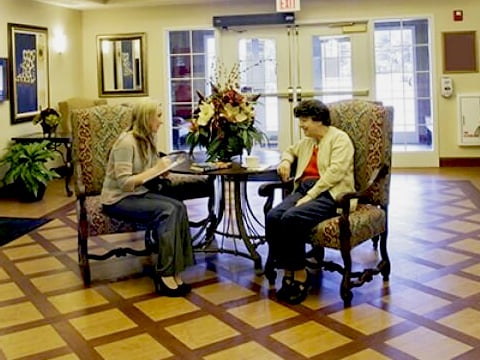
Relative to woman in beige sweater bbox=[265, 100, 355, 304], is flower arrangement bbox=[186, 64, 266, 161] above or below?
above

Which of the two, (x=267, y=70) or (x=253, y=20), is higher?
(x=253, y=20)

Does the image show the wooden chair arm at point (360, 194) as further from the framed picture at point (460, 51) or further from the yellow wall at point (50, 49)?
the framed picture at point (460, 51)

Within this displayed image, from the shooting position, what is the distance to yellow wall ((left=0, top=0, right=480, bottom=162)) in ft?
25.0

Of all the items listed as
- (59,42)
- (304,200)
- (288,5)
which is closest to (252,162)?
(304,200)

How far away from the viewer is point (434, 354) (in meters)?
2.59

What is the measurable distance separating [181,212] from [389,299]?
125 cm

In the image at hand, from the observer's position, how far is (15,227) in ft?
17.0

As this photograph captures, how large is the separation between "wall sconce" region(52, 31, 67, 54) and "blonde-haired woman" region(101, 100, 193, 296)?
4.78 m

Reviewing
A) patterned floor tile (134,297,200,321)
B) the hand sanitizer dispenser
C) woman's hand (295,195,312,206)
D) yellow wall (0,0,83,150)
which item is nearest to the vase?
yellow wall (0,0,83,150)

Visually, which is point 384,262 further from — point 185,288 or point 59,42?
point 59,42

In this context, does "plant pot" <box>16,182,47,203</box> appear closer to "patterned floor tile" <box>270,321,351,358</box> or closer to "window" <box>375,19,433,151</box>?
"patterned floor tile" <box>270,321,351,358</box>

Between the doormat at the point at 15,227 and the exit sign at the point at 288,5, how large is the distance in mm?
4013

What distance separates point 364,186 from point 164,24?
17.7 ft

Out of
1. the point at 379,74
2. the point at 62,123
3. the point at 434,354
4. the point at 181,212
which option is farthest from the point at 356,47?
the point at 434,354
